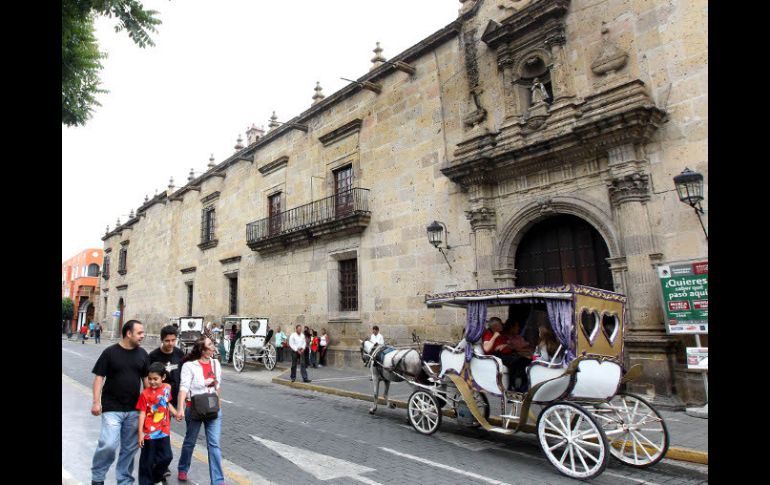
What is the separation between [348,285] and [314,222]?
2573 mm

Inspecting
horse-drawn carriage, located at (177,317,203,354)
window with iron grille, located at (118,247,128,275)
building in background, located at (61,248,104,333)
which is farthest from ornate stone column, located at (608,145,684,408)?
building in background, located at (61,248,104,333)

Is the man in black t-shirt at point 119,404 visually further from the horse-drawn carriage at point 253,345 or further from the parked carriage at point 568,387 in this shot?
the horse-drawn carriage at point 253,345

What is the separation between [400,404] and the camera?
912 cm

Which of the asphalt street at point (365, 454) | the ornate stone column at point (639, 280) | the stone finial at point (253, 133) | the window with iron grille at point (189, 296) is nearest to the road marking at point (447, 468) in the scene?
the asphalt street at point (365, 454)

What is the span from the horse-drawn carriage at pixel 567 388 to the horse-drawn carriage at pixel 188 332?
13.7 meters

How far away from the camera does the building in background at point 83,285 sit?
5028 centimetres

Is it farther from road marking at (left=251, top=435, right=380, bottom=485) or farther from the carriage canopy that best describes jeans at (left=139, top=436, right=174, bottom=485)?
the carriage canopy

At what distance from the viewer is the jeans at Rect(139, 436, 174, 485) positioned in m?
4.39

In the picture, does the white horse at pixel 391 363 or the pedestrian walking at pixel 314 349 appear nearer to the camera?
the white horse at pixel 391 363

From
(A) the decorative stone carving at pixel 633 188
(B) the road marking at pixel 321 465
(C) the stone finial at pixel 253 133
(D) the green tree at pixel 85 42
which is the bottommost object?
(B) the road marking at pixel 321 465

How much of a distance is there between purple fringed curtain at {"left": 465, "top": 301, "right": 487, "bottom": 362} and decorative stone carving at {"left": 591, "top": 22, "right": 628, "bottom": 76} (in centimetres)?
636

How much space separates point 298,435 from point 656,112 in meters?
8.52
